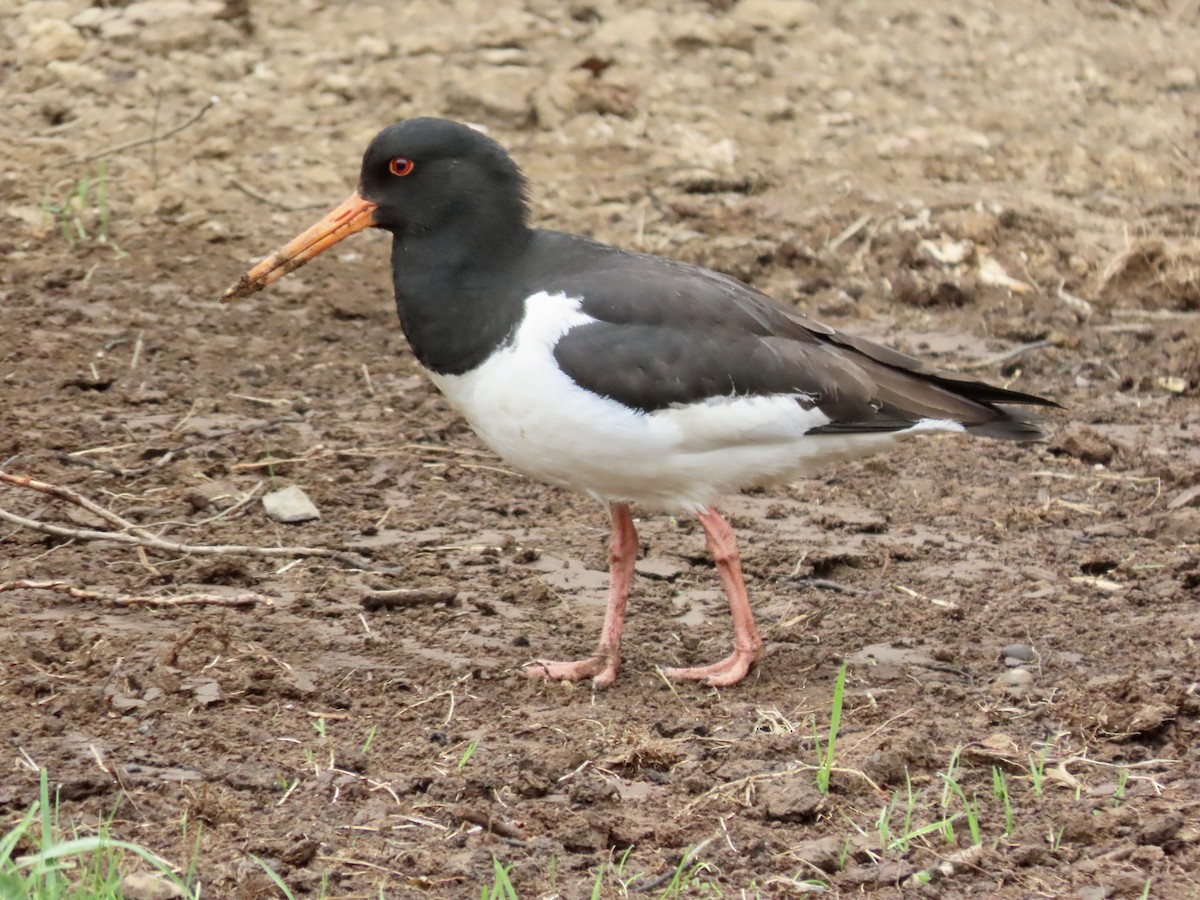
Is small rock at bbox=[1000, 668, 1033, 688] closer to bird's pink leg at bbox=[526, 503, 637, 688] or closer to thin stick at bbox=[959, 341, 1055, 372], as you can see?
bird's pink leg at bbox=[526, 503, 637, 688]

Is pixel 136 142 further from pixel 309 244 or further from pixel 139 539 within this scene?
pixel 139 539

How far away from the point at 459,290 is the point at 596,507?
5.34 feet

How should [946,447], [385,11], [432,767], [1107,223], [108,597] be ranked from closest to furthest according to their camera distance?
[432,767] → [108,597] → [946,447] → [1107,223] → [385,11]

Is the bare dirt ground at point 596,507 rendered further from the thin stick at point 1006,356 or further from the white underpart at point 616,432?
the white underpart at point 616,432

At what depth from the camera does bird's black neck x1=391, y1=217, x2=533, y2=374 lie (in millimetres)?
5082

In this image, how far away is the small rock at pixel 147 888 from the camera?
3.56m

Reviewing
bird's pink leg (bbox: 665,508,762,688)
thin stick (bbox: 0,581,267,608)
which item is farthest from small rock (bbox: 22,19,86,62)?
bird's pink leg (bbox: 665,508,762,688)

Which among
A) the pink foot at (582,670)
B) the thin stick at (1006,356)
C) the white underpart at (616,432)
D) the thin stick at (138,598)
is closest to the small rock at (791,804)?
the pink foot at (582,670)

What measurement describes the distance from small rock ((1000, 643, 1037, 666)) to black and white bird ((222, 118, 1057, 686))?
766 mm

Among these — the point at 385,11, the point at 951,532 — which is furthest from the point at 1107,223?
the point at 385,11

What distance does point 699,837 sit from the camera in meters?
4.07

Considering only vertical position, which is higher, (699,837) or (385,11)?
(699,837)

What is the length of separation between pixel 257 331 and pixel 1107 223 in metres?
4.89

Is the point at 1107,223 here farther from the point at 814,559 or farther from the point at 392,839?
the point at 392,839
